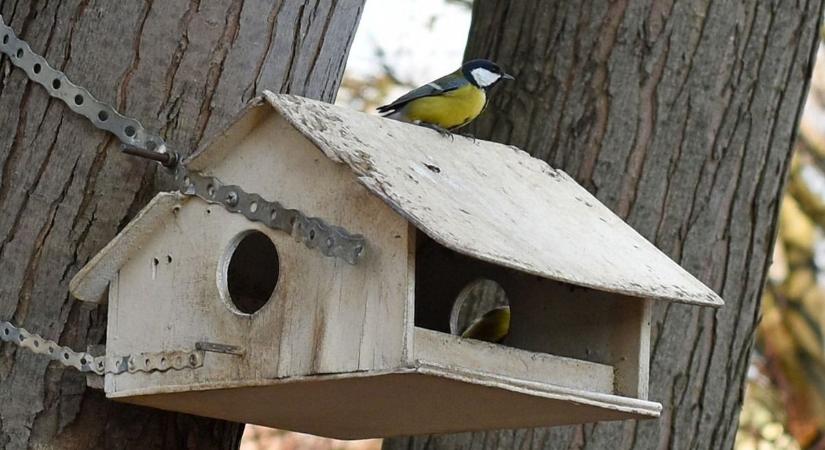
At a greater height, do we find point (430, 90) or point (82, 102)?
point (430, 90)

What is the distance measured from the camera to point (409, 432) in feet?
8.66

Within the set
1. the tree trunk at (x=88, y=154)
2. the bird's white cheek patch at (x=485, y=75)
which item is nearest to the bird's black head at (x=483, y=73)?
the bird's white cheek patch at (x=485, y=75)

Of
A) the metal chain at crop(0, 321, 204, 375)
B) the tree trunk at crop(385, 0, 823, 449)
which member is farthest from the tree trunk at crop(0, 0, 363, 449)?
the tree trunk at crop(385, 0, 823, 449)

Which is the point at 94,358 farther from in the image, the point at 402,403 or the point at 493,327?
the point at 493,327

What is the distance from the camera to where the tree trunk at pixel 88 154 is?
2.51 m

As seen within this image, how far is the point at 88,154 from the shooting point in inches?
101

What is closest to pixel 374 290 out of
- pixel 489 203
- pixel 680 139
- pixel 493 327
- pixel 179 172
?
pixel 489 203

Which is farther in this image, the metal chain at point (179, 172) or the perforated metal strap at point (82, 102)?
the perforated metal strap at point (82, 102)

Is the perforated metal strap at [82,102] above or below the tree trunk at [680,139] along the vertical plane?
below

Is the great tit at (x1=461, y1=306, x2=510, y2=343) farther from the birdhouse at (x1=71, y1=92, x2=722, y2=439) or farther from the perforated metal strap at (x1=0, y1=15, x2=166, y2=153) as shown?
the perforated metal strap at (x1=0, y1=15, x2=166, y2=153)

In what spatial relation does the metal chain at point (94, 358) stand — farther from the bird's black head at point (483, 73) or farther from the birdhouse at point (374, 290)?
the bird's black head at point (483, 73)

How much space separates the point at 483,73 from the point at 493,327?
2.80 ft

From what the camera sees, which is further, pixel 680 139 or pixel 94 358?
pixel 680 139

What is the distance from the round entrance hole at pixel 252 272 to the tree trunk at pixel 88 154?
0.22m
